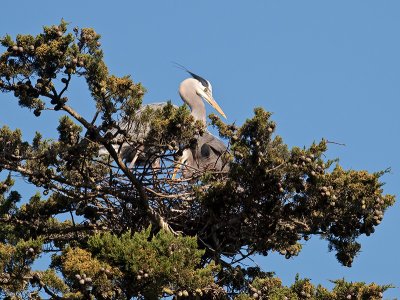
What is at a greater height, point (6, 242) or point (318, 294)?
point (6, 242)

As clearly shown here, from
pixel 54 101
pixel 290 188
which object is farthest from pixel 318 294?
pixel 54 101

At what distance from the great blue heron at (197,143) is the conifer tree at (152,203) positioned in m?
0.18

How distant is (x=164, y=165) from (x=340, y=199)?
246 cm

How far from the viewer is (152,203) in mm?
17062

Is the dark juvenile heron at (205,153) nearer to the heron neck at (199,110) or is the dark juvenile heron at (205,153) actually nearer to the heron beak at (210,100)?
the heron neck at (199,110)

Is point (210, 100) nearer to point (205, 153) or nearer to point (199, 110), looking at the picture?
point (199, 110)

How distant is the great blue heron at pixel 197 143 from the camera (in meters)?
16.3

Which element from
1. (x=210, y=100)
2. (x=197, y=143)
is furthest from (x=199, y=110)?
(x=197, y=143)

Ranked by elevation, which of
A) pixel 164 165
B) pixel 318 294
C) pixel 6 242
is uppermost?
pixel 164 165

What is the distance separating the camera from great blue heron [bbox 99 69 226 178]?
53.5 ft

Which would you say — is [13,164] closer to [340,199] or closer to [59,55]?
[59,55]

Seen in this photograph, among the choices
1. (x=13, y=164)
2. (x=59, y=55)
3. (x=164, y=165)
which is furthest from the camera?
(x=164, y=165)

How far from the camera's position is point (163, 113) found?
52.6 ft

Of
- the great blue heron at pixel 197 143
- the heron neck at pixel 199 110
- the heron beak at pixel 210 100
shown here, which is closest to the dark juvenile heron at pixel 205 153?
the great blue heron at pixel 197 143
